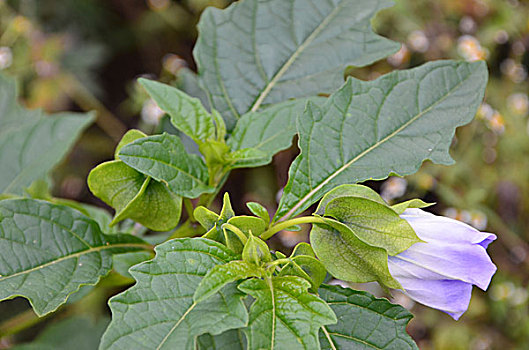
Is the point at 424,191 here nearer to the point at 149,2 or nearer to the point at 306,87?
the point at 306,87

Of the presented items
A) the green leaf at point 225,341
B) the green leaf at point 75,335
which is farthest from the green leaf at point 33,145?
the green leaf at point 225,341

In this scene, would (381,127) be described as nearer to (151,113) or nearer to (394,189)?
(394,189)

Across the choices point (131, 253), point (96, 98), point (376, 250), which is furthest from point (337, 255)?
point (96, 98)

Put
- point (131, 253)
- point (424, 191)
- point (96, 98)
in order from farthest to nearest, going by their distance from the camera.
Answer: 1. point (96, 98)
2. point (424, 191)
3. point (131, 253)

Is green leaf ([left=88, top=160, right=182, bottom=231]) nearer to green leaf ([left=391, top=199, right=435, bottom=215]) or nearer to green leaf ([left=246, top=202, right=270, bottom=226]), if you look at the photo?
green leaf ([left=246, top=202, right=270, bottom=226])

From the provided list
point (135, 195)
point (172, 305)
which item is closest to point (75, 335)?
point (135, 195)

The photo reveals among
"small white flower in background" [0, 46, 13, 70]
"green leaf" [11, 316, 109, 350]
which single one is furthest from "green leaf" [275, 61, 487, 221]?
"small white flower in background" [0, 46, 13, 70]

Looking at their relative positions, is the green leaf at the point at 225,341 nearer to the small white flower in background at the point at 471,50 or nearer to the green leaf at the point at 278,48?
the green leaf at the point at 278,48
